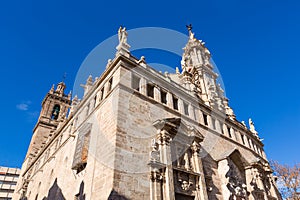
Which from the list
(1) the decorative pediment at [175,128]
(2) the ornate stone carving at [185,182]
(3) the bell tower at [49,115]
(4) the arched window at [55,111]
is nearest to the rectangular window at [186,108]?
(1) the decorative pediment at [175,128]

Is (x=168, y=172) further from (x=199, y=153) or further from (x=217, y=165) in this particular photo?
(x=217, y=165)

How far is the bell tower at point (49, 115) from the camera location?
2930 cm

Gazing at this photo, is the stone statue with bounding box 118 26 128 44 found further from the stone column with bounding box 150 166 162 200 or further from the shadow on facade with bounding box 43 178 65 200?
the shadow on facade with bounding box 43 178 65 200

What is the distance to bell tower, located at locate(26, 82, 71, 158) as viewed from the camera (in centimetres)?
2930

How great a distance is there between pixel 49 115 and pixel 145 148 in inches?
1025

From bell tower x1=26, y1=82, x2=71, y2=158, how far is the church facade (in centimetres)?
881

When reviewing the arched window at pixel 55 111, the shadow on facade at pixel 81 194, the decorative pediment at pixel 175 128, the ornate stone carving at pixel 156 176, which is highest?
the arched window at pixel 55 111

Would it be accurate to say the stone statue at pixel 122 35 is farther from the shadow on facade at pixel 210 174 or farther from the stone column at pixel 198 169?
the shadow on facade at pixel 210 174

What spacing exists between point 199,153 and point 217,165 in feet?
8.54

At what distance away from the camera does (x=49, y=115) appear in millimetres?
32438

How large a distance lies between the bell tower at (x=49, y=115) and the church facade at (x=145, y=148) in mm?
8810

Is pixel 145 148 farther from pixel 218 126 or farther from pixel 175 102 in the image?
pixel 218 126

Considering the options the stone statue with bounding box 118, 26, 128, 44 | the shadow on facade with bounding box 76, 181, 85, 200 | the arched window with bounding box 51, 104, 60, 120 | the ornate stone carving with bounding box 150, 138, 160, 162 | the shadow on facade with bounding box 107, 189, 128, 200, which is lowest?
the shadow on facade with bounding box 107, 189, 128, 200

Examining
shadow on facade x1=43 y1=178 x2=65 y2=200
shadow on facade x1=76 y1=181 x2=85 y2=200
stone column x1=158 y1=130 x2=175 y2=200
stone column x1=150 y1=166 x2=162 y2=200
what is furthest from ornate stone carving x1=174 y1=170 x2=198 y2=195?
shadow on facade x1=43 y1=178 x2=65 y2=200
